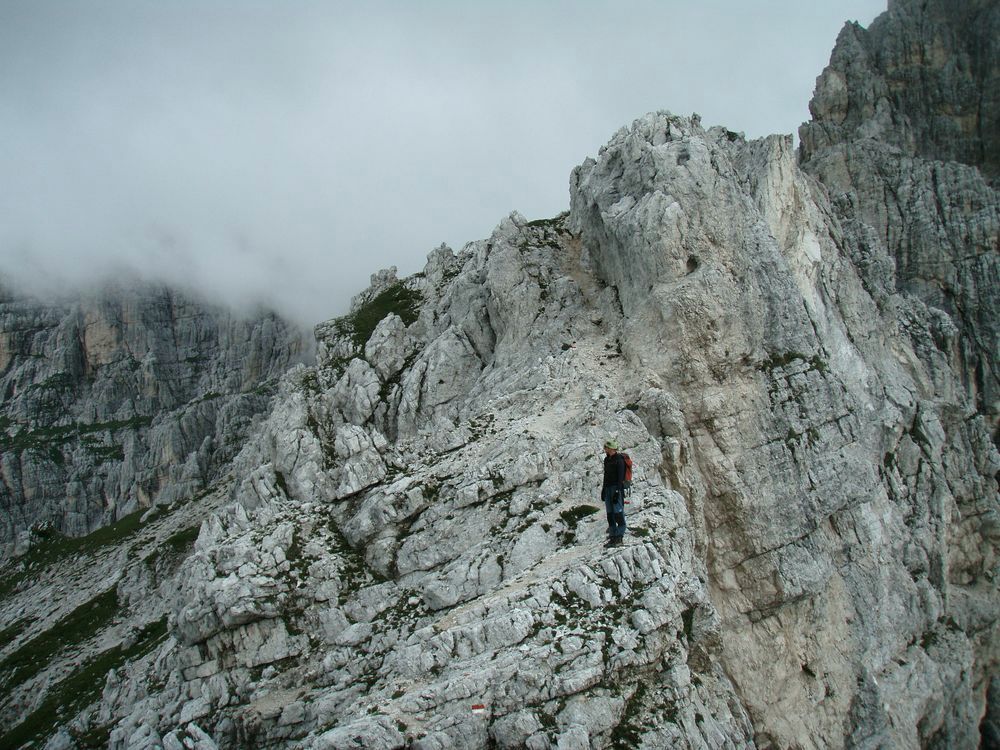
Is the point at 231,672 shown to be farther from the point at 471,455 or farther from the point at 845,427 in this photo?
the point at 845,427

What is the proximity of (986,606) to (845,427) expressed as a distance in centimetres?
2046

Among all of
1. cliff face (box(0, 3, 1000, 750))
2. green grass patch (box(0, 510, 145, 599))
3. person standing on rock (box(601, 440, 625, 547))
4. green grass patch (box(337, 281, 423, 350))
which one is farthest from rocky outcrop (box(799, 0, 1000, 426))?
green grass patch (box(0, 510, 145, 599))

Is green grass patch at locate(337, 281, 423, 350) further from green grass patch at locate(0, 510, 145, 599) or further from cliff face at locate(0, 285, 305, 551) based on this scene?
green grass patch at locate(0, 510, 145, 599)

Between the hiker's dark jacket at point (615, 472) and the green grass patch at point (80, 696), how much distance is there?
28.9m

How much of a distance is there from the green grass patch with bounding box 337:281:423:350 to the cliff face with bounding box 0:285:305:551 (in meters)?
47.5

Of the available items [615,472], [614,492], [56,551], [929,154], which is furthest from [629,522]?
[56,551]

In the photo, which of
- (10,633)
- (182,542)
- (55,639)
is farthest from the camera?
(10,633)

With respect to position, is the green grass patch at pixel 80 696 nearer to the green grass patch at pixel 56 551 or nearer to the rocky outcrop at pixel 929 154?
the green grass patch at pixel 56 551

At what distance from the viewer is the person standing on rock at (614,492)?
18.1 m

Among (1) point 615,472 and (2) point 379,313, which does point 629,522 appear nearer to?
(1) point 615,472

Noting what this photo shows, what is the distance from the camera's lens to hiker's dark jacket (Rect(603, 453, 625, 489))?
712 inches

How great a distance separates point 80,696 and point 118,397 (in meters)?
100

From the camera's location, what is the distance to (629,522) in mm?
19844

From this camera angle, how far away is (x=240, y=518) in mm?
29172
